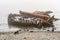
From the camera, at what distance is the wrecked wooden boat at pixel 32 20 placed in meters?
1.47

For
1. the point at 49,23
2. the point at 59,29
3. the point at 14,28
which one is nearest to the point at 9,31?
the point at 14,28

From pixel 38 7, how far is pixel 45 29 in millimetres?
254

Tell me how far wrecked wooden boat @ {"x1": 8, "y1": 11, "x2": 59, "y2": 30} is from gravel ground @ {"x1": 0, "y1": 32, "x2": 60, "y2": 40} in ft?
0.26

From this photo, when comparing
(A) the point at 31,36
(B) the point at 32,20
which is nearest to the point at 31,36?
(A) the point at 31,36

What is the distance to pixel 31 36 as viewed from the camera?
1.47 m

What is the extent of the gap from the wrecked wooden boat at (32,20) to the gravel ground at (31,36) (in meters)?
0.08

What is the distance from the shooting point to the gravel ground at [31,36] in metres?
1.46

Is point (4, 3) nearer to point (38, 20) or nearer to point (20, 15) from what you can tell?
point (20, 15)

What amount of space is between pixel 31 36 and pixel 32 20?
176mm

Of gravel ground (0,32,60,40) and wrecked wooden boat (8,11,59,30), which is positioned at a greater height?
wrecked wooden boat (8,11,59,30)

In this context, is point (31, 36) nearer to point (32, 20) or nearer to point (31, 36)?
point (31, 36)

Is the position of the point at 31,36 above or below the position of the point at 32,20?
below

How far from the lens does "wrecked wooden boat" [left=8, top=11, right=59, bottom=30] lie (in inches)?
57.9

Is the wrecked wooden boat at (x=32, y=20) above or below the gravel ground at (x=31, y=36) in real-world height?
above
